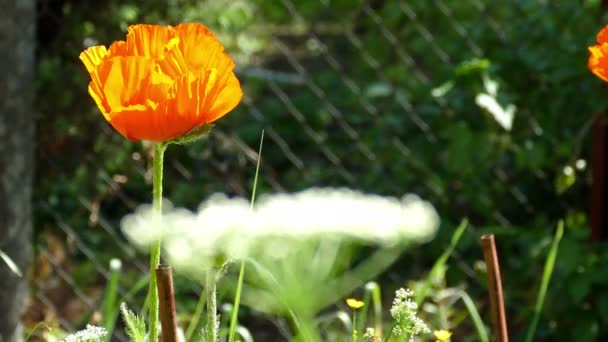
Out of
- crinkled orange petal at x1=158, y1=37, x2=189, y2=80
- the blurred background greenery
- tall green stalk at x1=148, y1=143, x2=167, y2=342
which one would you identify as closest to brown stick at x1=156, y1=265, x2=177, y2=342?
tall green stalk at x1=148, y1=143, x2=167, y2=342

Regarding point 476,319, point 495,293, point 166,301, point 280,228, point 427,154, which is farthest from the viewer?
point 427,154

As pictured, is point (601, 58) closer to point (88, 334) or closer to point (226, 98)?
point (226, 98)

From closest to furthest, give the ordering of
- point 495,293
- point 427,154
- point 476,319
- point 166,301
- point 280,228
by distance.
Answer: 1. point 166,301
2. point 495,293
3. point 280,228
4. point 476,319
5. point 427,154

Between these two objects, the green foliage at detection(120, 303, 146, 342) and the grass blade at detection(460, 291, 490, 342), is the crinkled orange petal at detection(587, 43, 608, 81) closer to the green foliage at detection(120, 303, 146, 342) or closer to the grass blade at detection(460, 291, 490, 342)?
the grass blade at detection(460, 291, 490, 342)

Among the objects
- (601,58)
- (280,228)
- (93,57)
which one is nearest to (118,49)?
(93,57)

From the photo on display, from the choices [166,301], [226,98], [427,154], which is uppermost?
[427,154]

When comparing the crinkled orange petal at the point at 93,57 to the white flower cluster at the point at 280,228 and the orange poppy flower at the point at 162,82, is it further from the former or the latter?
the white flower cluster at the point at 280,228

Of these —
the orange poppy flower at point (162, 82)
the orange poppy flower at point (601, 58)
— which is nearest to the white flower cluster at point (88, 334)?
the orange poppy flower at point (162, 82)

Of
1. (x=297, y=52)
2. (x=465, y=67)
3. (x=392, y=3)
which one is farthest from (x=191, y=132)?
(x=297, y=52)
